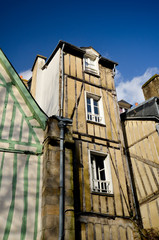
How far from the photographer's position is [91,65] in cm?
1063

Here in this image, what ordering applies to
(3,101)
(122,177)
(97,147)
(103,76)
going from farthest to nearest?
(103,76)
(97,147)
(122,177)
(3,101)

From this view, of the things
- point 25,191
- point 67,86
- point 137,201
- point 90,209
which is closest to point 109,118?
point 67,86

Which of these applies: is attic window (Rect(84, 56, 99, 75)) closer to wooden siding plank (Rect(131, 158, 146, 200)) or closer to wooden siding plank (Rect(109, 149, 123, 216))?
wooden siding plank (Rect(131, 158, 146, 200))

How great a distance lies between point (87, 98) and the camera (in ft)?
30.6

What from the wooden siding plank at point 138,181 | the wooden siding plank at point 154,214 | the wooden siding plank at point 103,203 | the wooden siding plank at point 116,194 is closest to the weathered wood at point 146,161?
the wooden siding plank at point 138,181

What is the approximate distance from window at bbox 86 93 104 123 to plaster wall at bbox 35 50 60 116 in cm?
127

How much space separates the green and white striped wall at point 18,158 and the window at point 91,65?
4.05 metres

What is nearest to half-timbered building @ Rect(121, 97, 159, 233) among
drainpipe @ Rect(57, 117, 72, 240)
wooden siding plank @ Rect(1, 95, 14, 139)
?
drainpipe @ Rect(57, 117, 72, 240)

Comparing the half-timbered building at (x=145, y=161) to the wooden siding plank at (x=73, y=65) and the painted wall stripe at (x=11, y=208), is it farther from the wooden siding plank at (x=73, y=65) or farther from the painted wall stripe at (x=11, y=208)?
the painted wall stripe at (x=11, y=208)

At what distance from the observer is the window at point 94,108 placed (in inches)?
345

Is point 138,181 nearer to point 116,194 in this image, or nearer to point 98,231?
point 116,194

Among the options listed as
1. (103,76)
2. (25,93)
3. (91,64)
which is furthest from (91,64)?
(25,93)

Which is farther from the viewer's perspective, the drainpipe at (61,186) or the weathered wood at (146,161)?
the weathered wood at (146,161)

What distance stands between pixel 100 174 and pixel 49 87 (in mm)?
4320
